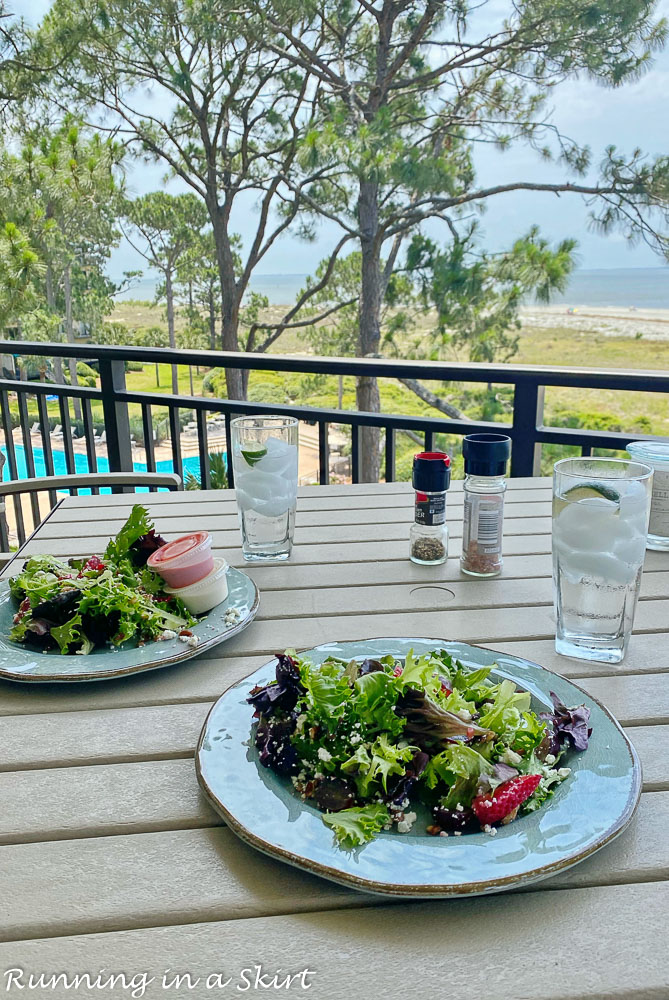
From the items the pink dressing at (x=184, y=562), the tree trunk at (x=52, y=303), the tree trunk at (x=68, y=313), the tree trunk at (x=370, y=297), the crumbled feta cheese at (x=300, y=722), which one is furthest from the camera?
the tree trunk at (x=68, y=313)


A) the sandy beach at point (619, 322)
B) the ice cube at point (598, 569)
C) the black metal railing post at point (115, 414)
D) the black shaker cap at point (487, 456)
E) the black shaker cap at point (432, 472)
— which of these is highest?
the black shaker cap at point (487, 456)

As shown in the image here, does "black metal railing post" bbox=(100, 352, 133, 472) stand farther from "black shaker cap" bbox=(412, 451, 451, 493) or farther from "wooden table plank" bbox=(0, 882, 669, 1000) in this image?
"wooden table plank" bbox=(0, 882, 669, 1000)

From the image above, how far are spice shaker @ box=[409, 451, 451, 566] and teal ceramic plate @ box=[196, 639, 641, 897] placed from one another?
492 millimetres

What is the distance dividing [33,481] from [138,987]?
153 centimetres

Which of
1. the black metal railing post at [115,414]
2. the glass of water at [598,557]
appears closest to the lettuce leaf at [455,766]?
the glass of water at [598,557]

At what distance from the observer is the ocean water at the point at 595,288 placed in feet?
32.0

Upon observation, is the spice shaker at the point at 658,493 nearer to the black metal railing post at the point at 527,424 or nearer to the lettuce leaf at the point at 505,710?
the lettuce leaf at the point at 505,710

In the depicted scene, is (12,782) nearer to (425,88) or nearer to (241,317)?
(425,88)

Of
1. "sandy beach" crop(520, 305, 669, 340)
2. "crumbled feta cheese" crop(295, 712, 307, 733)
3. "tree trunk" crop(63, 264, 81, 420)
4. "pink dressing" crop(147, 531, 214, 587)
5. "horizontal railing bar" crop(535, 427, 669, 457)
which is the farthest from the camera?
"sandy beach" crop(520, 305, 669, 340)

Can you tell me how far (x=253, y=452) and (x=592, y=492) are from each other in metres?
0.53

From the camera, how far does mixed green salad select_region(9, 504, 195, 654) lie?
0.95 m

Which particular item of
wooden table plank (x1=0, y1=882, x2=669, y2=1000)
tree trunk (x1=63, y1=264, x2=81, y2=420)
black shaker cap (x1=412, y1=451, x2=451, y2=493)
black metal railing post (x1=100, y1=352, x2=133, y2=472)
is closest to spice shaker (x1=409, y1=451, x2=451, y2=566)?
black shaker cap (x1=412, y1=451, x2=451, y2=493)

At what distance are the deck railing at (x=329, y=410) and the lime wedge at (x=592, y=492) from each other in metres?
0.99

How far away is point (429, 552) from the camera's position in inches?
49.8
